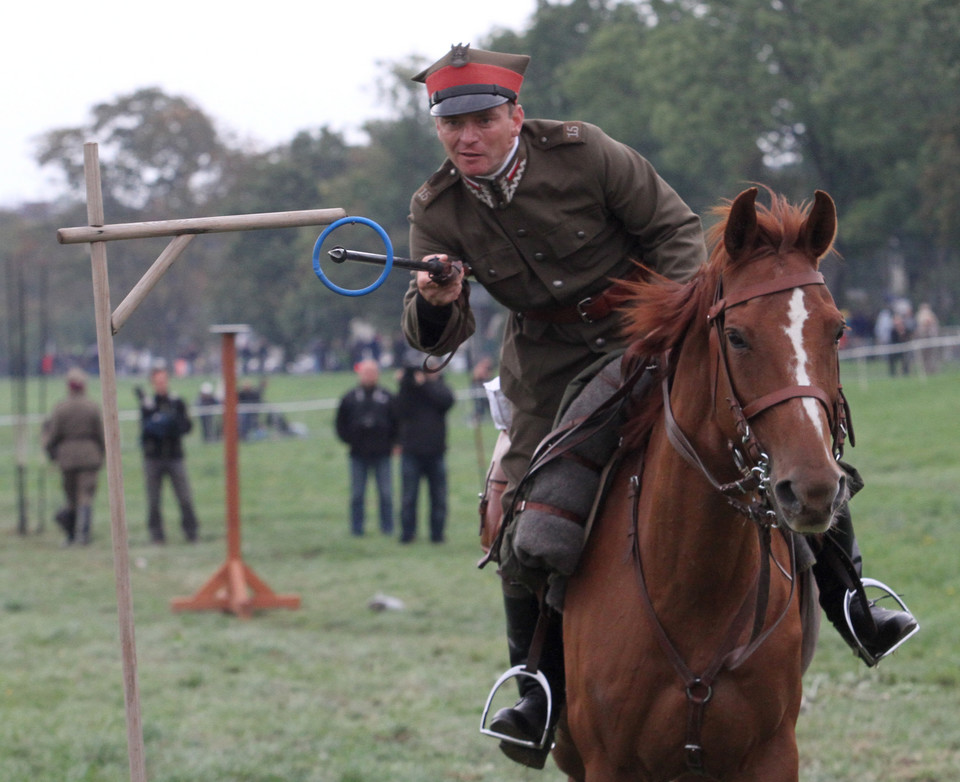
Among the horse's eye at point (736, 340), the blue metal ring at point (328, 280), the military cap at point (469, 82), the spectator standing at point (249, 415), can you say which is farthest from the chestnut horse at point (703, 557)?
the spectator standing at point (249, 415)

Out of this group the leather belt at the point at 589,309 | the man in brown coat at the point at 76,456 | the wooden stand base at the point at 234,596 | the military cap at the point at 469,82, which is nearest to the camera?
the military cap at the point at 469,82

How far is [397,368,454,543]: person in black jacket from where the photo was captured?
51.8 ft

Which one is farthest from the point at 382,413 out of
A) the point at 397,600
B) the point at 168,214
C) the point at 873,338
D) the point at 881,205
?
the point at 168,214

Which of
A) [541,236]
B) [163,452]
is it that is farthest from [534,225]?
[163,452]

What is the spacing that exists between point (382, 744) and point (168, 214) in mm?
59996

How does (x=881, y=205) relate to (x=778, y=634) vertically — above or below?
above

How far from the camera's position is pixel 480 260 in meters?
4.46

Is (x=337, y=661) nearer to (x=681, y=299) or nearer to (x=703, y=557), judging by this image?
(x=703, y=557)

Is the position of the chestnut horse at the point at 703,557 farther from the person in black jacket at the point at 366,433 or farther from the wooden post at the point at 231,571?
the person in black jacket at the point at 366,433

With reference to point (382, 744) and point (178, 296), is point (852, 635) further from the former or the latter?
point (178, 296)

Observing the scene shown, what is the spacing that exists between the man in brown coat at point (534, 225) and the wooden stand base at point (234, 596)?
7.75 metres

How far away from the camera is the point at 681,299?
3.57m

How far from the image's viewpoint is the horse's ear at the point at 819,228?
3242 millimetres

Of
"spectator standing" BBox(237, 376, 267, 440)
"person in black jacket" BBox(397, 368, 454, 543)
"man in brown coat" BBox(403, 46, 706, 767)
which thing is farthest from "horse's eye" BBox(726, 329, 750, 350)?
"spectator standing" BBox(237, 376, 267, 440)
